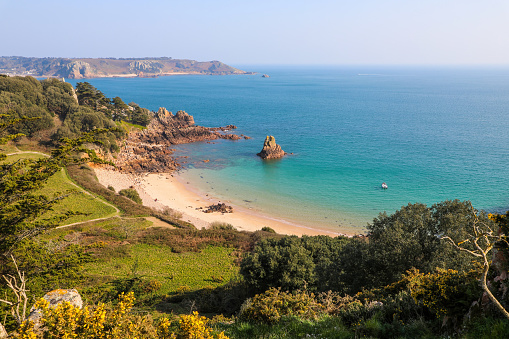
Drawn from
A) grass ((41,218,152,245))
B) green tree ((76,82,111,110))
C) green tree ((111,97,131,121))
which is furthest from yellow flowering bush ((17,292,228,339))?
green tree ((111,97,131,121))

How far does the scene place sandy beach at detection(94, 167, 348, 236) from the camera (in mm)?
41875

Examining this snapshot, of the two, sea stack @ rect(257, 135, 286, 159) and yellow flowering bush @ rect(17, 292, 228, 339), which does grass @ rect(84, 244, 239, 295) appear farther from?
sea stack @ rect(257, 135, 286, 159)

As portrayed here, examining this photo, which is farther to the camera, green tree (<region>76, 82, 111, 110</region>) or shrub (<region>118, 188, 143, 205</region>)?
green tree (<region>76, 82, 111, 110</region>)

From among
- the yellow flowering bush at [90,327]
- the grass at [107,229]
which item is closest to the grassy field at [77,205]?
the grass at [107,229]

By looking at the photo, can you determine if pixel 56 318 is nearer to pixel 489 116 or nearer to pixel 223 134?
pixel 223 134

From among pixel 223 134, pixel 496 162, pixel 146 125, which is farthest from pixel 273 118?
pixel 496 162

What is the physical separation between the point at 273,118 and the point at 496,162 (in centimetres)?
6989

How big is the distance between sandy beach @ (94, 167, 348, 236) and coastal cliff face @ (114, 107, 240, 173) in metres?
3.94

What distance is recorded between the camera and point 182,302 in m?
18.3

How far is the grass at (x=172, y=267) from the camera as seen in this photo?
22.5 meters

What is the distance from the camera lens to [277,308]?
1133cm

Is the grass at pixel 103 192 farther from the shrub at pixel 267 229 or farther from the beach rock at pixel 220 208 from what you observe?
the shrub at pixel 267 229

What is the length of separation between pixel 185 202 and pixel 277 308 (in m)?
39.8

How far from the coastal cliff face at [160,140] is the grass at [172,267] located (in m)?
35.7
